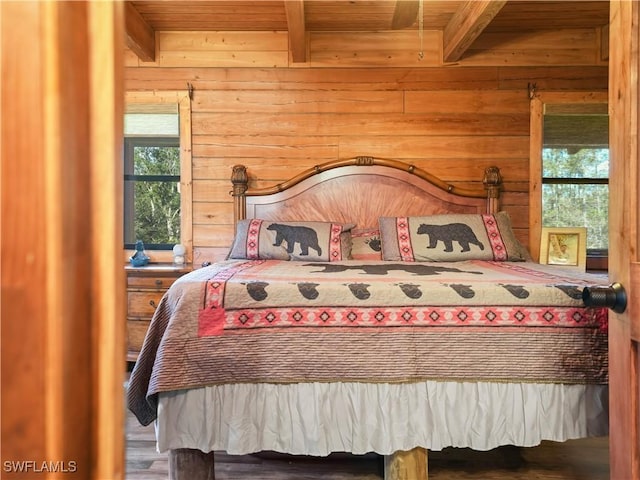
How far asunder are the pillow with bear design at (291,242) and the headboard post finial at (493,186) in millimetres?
1178

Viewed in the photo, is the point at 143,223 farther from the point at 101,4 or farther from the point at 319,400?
the point at 101,4

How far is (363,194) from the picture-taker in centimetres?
283

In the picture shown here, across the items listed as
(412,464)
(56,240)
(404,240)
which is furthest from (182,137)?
(56,240)

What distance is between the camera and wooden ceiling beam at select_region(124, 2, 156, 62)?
2.54m

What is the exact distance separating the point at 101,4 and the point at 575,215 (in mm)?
3409

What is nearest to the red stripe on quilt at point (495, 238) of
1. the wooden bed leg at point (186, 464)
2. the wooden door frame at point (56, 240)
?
the wooden bed leg at point (186, 464)

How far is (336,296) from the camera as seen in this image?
4.47ft

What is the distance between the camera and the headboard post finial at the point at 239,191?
9.28 feet

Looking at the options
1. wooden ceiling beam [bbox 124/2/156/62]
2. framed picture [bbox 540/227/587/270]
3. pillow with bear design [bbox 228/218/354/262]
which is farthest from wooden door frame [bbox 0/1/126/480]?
framed picture [bbox 540/227/587/270]

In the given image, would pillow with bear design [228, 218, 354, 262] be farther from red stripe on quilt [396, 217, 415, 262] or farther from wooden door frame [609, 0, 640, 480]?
wooden door frame [609, 0, 640, 480]

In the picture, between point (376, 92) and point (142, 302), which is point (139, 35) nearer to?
point (376, 92)

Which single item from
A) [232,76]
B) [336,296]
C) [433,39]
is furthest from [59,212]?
[433,39]

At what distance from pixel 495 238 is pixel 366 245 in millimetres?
828

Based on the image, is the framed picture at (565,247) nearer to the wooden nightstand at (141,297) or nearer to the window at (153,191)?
the wooden nightstand at (141,297)
